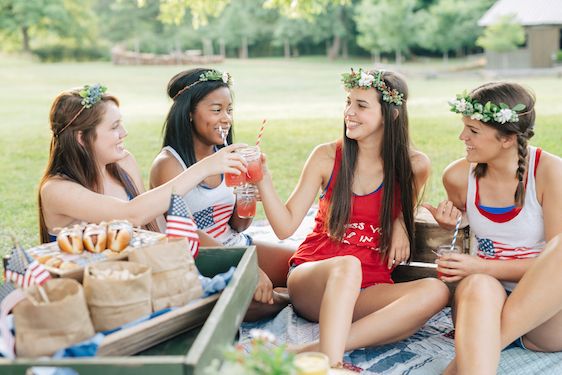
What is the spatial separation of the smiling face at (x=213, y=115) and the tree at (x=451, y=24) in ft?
129

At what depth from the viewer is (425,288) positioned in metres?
Answer: 3.29

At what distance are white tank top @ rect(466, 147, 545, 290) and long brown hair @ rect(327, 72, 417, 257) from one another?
1.16ft

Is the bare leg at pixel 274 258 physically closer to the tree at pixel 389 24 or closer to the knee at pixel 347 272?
the knee at pixel 347 272

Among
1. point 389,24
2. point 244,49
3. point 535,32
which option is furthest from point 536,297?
point 244,49

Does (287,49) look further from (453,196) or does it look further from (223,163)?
(223,163)

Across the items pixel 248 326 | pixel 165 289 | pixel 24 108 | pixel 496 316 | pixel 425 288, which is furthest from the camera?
pixel 24 108

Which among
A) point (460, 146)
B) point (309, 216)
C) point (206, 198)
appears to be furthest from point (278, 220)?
point (460, 146)

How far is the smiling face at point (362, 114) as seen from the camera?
144 inches

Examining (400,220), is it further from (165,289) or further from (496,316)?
(165,289)

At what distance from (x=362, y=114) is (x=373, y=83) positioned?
0.18 meters

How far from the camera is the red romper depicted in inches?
143

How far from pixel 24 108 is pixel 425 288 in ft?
56.1

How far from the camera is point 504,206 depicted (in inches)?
135

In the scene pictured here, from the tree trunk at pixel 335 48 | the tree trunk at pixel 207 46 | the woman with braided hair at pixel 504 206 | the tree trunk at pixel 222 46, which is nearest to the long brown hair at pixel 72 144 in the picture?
the woman with braided hair at pixel 504 206
